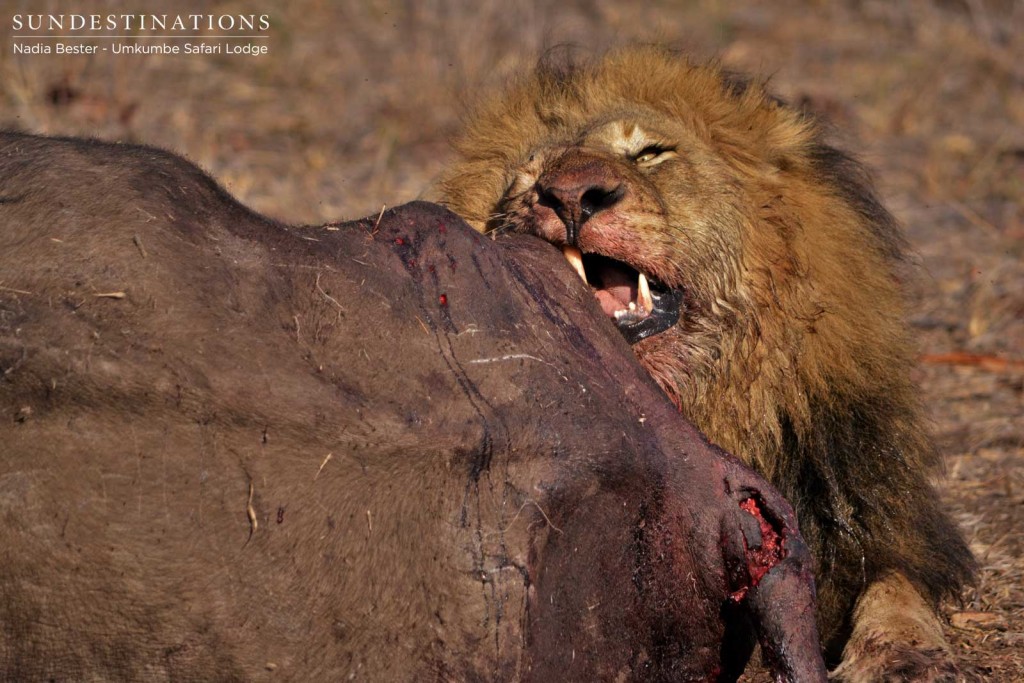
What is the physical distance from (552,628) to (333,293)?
717 mm

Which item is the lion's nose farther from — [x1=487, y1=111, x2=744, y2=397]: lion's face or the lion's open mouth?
the lion's open mouth

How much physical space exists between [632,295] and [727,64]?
76.8 inches

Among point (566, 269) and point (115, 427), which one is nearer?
point (115, 427)

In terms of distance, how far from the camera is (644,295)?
10.4 feet

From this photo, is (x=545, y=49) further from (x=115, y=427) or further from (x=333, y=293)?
(x=115, y=427)

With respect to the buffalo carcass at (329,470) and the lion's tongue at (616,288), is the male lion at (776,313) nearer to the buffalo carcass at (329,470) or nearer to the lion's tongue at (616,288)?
the lion's tongue at (616,288)

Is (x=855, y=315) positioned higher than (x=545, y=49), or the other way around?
(x=545, y=49)

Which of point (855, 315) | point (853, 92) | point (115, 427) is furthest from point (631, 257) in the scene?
point (853, 92)

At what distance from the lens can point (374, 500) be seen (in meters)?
2.17

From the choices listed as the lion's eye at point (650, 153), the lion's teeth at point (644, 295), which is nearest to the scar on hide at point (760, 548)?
the lion's teeth at point (644, 295)

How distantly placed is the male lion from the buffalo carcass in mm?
627

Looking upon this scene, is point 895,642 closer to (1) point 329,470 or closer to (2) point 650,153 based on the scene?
(2) point 650,153

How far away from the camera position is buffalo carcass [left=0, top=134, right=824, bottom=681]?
203cm

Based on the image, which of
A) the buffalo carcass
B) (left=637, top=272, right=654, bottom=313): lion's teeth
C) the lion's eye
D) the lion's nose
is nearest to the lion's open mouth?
(left=637, top=272, right=654, bottom=313): lion's teeth
